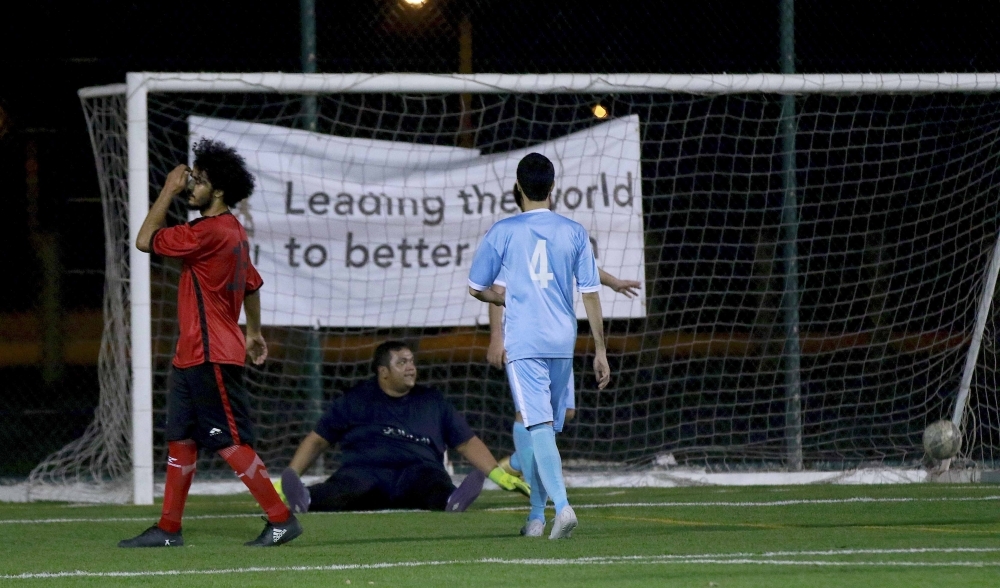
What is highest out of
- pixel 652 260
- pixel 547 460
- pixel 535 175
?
pixel 535 175

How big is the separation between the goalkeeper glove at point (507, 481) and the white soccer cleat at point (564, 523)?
6.02 feet

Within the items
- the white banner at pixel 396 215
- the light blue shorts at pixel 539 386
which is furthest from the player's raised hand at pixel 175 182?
the white banner at pixel 396 215

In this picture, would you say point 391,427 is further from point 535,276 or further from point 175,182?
point 175,182

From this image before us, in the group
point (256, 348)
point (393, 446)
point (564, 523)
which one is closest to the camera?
point (564, 523)

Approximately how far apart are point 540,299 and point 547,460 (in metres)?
0.68

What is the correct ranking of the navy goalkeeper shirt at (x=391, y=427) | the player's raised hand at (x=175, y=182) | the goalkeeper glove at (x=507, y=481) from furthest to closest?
the navy goalkeeper shirt at (x=391, y=427)
the goalkeeper glove at (x=507, y=481)
the player's raised hand at (x=175, y=182)

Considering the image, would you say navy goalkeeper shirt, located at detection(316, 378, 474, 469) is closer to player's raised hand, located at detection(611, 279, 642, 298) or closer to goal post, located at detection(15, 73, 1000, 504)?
goal post, located at detection(15, 73, 1000, 504)

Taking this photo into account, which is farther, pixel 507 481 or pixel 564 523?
pixel 507 481

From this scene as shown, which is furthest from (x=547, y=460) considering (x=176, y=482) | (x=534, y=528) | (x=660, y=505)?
(x=660, y=505)

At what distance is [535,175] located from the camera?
245 inches

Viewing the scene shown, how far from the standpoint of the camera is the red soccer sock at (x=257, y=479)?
6.04 meters

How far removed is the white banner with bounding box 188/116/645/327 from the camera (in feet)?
31.6

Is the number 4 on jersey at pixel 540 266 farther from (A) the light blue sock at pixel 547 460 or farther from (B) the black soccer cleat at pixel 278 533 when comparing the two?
(B) the black soccer cleat at pixel 278 533

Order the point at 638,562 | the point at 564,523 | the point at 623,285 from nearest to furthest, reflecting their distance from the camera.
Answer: the point at 638,562
the point at 564,523
the point at 623,285
